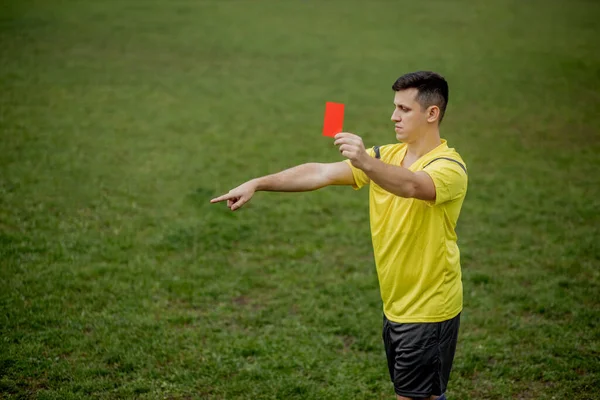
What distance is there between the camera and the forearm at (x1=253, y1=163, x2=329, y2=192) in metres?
3.55

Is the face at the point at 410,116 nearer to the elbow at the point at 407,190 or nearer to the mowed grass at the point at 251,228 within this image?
the elbow at the point at 407,190

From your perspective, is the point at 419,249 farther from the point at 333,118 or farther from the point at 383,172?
the point at 333,118

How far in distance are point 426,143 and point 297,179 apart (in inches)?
28.2

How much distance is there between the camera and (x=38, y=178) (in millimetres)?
8648

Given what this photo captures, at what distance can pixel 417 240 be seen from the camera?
3.38 meters

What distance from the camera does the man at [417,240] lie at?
10.9 feet

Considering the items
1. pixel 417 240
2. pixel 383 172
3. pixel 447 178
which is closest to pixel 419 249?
pixel 417 240

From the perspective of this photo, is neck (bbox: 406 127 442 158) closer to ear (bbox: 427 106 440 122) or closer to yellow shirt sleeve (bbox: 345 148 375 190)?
ear (bbox: 427 106 440 122)

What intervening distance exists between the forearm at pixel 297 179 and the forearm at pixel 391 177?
0.70m

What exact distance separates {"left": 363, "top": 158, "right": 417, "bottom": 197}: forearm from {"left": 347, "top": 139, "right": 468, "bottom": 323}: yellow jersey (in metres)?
0.30

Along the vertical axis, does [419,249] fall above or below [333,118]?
below

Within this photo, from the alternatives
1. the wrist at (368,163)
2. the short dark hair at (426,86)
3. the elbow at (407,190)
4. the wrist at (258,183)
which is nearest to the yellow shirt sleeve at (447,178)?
the elbow at (407,190)

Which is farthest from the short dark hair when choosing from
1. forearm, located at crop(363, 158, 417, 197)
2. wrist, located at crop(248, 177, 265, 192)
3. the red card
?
wrist, located at crop(248, 177, 265, 192)

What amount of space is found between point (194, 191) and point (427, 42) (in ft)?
40.6
